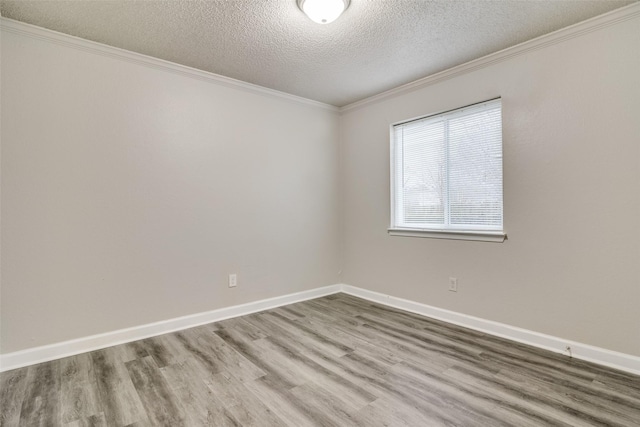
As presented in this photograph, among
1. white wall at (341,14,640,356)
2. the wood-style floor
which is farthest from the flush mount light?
the wood-style floor

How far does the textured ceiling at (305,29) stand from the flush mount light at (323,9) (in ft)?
0.32

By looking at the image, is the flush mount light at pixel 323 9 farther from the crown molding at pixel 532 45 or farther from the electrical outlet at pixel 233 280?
the electrical outlet at pixel 233 280

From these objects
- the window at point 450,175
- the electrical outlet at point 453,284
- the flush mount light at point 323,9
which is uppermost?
the flush mount light at point 323,9

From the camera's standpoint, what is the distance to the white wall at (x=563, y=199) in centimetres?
217

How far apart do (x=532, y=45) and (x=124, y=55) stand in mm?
3415

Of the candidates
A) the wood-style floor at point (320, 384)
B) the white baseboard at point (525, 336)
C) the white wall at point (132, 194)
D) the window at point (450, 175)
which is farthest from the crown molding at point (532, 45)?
the wood-style floor at point (320, 384)

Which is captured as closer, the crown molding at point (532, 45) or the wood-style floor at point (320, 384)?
the wood-style floor at point (320, 384)

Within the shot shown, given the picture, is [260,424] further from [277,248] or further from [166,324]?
[277,248]

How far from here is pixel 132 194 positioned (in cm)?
Answer: 273

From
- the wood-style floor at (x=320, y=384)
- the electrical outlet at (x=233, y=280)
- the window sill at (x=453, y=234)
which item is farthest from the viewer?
the electrical outlet at (x=233, y=280)

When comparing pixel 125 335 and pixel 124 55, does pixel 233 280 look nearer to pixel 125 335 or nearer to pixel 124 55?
pixel 125 335

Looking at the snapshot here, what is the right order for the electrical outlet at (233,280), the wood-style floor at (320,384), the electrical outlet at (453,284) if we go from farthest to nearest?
the electrical outlet at (233,280)
the electrical outlet at (453,284)
the wood-style floor at (320,384)

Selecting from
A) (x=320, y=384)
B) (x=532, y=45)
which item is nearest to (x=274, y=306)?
(x=320, y=384)

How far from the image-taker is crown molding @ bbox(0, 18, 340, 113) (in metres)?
2.28
